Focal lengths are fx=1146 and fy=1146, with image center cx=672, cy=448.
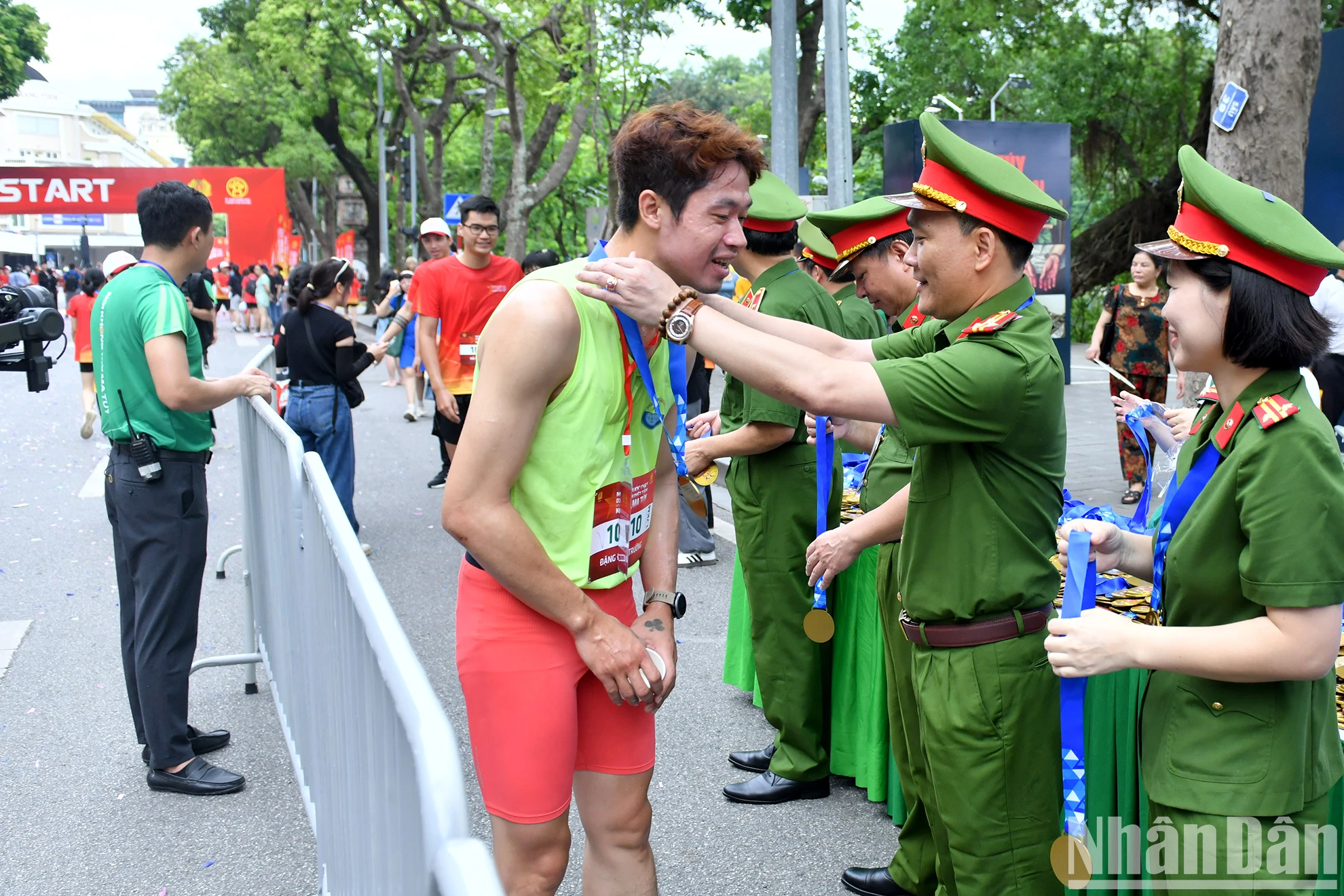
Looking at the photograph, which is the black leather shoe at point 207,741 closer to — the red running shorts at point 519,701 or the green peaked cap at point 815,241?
the red running shorts at point 519,701

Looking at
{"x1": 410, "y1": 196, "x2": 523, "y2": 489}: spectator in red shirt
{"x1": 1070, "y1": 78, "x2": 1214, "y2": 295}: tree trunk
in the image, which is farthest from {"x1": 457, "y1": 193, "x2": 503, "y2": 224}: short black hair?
{"x1": 1070, "y1": 78, "x2": 1214, "y2": 295}: tree trunk

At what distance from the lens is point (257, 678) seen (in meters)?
5.25

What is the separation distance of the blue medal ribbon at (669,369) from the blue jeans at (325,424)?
16.0 ft

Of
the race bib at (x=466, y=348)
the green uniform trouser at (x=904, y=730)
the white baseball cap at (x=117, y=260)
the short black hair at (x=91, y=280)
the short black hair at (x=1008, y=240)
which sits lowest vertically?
the green uniform trouser at (x=904, y=730)

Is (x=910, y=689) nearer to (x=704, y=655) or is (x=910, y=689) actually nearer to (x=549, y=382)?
(x=549, y=382)

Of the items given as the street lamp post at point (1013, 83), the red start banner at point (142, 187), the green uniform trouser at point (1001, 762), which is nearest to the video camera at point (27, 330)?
the green uniform trouser at point (1001, 762)

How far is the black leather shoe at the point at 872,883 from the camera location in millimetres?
3346

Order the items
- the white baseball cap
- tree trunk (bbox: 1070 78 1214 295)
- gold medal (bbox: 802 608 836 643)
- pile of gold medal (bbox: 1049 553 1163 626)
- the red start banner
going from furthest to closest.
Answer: tree trunk (bbox: 1070 78 1214 295)
the red start banner
the white baseball cap
gold medal (bbox: 802 608 836 643)
pile of gold medal (bbox: 1049 553 1163 626)

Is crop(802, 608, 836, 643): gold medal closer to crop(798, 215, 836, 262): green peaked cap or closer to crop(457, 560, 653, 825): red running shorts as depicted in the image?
crop(457, 560, 653, 825): red running shorts

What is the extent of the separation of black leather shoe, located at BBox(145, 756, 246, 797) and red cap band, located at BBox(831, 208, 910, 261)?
2812mm

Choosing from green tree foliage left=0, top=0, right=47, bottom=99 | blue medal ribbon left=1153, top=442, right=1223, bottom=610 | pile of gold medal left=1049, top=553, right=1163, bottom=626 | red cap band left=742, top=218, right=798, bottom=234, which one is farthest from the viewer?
green tree foliage left=0, top=0, right=47, bottom=99

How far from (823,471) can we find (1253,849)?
1.78 m

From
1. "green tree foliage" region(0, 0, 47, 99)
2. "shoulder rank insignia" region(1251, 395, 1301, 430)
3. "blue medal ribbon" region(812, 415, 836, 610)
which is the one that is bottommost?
"blue medal ribbon" region(812, 415, 836, 610)

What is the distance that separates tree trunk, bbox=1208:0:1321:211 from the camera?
20.6ft
